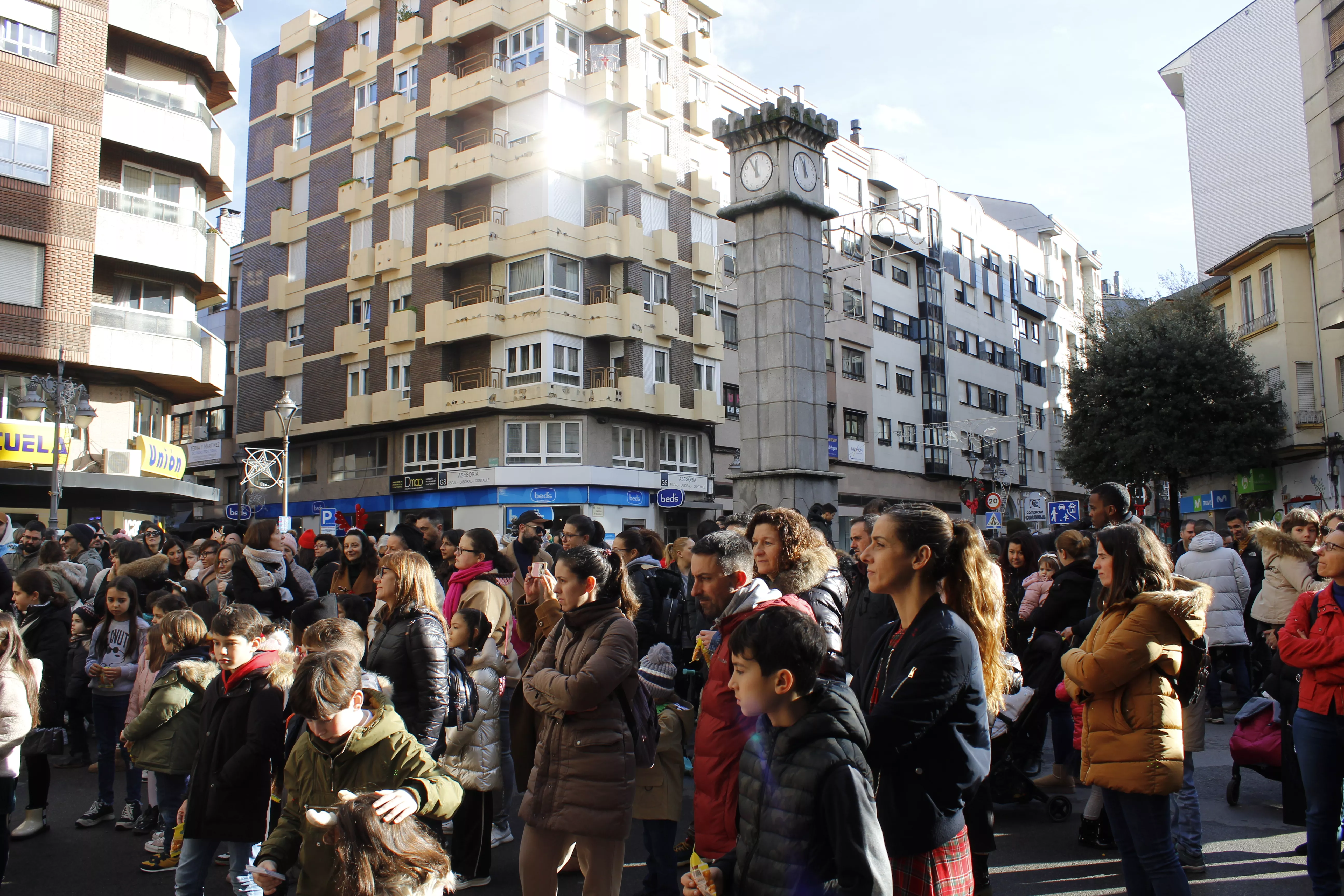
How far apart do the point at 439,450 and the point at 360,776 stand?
31642 millimetres

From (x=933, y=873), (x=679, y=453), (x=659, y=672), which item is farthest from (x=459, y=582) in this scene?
(x=679, y=453)

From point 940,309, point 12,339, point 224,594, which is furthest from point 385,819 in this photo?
point 940,309

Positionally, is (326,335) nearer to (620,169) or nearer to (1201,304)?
(620,169)

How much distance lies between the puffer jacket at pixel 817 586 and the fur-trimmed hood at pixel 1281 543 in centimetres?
437

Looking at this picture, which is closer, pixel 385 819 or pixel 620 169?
pixel 385 819

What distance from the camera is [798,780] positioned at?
2535 mm

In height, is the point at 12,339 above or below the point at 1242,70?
below

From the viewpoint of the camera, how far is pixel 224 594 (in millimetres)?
8484

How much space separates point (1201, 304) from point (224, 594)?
112 ft

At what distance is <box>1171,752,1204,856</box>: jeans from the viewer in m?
5.45

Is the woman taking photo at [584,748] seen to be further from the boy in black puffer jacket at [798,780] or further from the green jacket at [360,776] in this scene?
the boy in black puffer jacket at [798,780]

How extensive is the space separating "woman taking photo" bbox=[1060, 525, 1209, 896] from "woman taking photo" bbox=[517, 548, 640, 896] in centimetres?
205

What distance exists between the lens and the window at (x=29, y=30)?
23.8 meters

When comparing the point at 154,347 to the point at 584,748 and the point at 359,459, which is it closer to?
the point at 359,459
